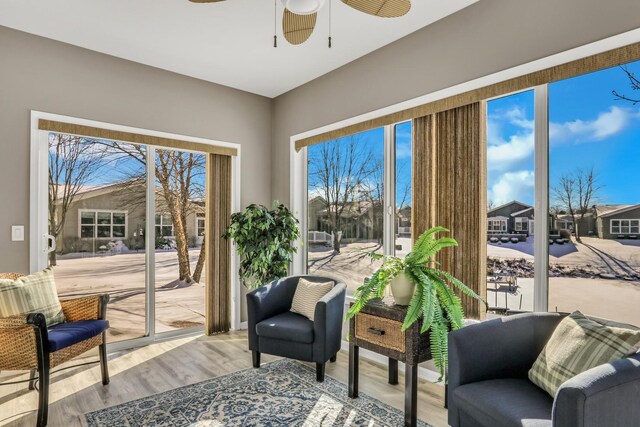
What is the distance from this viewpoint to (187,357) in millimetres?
Answer: 3543

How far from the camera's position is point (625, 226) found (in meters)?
2.22

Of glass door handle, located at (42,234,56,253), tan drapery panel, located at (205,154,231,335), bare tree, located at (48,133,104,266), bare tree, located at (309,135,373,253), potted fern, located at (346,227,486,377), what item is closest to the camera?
potted fern, located at (346,227,486,377)

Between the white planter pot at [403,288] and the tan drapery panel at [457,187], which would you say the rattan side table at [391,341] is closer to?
the white planter pot at [403,288]

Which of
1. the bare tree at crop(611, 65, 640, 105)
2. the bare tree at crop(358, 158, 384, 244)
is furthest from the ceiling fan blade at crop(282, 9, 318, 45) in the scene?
the bare tree at crop(611, 65, 640, 105)

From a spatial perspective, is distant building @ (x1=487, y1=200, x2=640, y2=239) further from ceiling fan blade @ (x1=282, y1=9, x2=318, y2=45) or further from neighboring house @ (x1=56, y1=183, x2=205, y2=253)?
neighboring house @ (x1=56, y1=183, x2=205, y2=253)

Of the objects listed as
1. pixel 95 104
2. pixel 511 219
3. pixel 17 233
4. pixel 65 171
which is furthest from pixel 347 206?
pixel 17 233

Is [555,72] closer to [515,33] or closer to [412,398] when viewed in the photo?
[515,33]

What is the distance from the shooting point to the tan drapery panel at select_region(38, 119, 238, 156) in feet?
10.9

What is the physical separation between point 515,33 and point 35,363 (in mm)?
3640

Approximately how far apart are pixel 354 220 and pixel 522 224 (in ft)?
5.26

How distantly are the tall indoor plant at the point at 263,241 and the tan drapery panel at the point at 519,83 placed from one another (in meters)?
1.18

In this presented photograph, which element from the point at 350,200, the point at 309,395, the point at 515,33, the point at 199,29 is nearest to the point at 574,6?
the point at 515,33

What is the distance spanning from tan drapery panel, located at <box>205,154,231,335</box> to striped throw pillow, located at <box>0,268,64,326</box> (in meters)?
1.60

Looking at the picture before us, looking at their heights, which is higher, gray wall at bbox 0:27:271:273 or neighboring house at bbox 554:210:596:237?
gray wall at bbox 0:27:271:273
